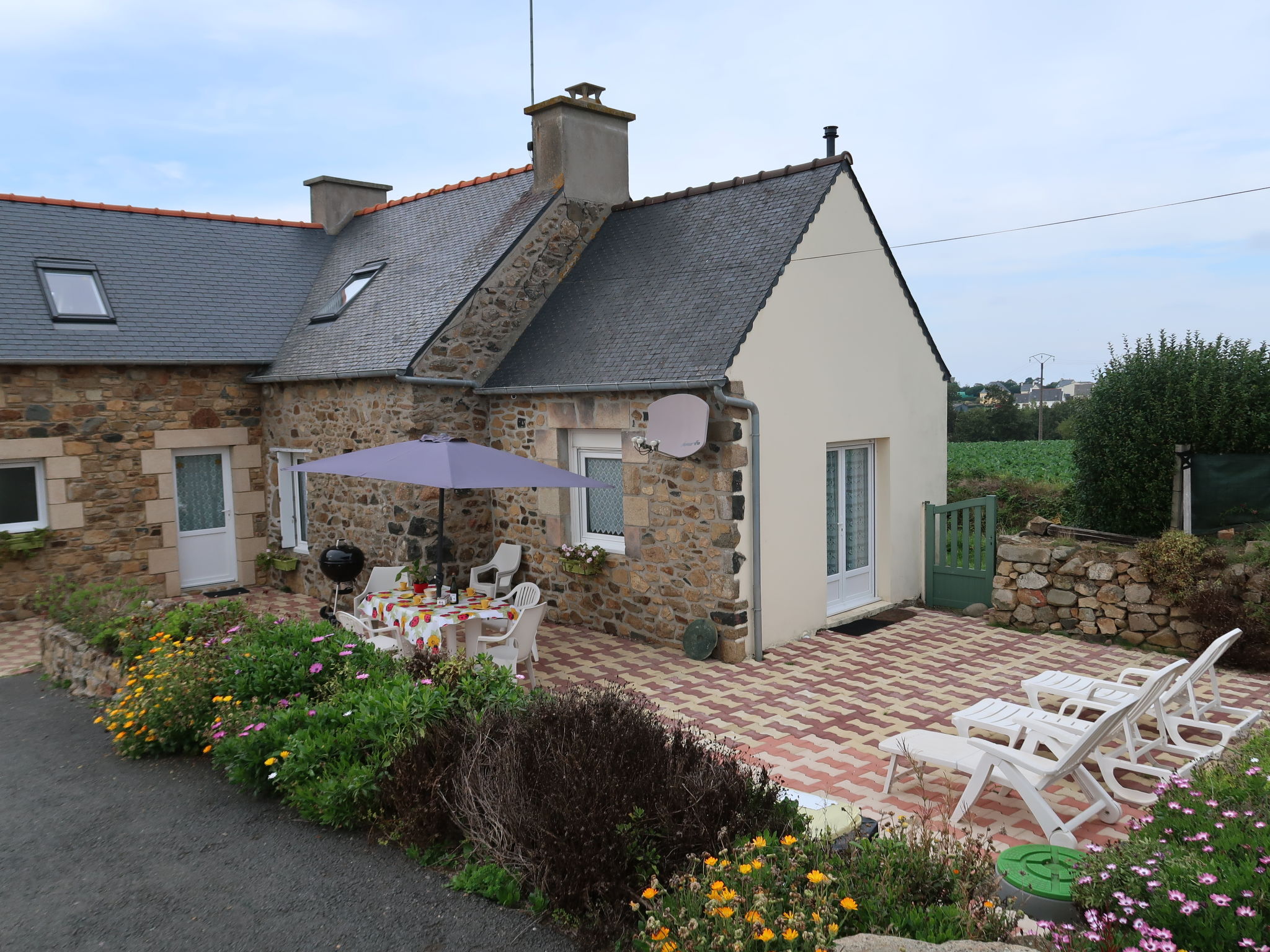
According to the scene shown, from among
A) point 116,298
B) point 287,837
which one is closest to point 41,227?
point 116,298

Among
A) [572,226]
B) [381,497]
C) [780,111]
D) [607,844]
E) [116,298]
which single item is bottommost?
[607,844]

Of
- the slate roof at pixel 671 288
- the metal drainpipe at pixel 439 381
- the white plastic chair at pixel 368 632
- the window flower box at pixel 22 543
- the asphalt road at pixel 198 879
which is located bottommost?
the asphalt road at pixel 198 879

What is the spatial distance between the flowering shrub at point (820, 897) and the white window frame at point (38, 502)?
9.99m

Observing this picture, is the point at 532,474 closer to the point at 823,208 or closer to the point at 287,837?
the point at 287,837

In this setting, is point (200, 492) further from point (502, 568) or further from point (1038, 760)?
point (1038, 760)

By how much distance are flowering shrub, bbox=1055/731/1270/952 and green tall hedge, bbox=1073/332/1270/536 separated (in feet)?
27.5

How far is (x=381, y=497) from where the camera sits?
9906mm

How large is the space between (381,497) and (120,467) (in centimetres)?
359

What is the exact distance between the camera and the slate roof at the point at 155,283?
10459 millimetres

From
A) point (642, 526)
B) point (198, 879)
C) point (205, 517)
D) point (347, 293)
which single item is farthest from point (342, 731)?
point (347, 293)

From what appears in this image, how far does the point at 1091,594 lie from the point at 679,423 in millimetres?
4550

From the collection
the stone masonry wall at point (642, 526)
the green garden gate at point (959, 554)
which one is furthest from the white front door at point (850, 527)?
the stone masonry wall at point (642, 526)

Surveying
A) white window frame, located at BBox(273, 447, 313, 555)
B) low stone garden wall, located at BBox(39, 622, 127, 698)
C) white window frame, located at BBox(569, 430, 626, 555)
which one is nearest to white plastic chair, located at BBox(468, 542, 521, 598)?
white window frame, located at BBox(569, 430, 626, 555)

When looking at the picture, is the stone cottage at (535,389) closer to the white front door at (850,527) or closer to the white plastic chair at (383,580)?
the white front door at (850,527)
